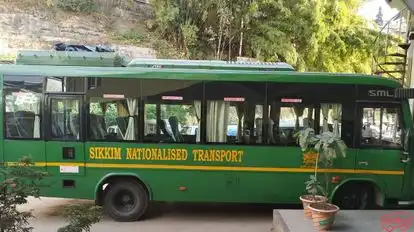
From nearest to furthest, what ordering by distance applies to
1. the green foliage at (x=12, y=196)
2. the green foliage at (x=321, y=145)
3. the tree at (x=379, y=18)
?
the green foliage at (x=12, y=196) → the green foliage at (x=321, y=145) → the tree at (x=379, y=18)

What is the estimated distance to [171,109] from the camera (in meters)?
7.52

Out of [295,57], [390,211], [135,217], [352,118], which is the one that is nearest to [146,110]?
[135,217]

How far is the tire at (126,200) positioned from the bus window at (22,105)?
1644 mm

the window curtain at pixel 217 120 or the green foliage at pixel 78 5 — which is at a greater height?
the green foliage at pixel 78 5

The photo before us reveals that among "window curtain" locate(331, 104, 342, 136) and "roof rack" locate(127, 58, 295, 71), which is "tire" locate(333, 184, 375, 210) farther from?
"roof rack" locate(127, 58, 295, 71)

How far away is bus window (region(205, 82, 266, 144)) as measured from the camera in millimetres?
7527

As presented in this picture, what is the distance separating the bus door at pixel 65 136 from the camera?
7441 millimetres

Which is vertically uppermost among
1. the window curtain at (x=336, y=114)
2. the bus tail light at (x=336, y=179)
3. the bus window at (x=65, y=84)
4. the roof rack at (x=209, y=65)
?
the roof rack at (x=209, y=65)

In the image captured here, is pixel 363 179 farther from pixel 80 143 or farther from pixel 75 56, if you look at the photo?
pixel 75 56

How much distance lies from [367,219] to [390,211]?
78 centimetres

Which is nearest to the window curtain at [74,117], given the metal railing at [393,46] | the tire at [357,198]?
the tire at [357,198]

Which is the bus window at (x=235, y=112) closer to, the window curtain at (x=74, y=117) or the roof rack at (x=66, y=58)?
the roof rack at (x=66, y=58)

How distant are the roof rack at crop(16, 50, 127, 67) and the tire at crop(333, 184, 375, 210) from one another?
478 centimetres

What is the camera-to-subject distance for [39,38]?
60.5 ft
